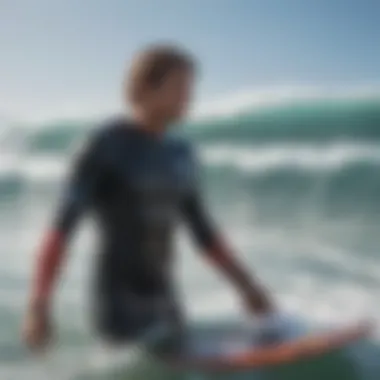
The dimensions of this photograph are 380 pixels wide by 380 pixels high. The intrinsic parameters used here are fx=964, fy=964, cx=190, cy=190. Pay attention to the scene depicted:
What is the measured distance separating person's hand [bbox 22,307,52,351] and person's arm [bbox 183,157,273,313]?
27 centimetres

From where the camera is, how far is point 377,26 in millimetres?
1601

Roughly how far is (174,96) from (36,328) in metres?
0.43

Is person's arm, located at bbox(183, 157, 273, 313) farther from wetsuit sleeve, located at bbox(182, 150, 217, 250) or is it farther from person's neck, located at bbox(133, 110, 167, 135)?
person's neck, located at bbox(133, 110, 167, 135)

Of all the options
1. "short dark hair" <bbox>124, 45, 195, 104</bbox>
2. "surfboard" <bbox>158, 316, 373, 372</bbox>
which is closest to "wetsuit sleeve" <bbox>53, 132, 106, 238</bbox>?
"short dark hair" <bbox>124, 45, 195, 104</bbox>

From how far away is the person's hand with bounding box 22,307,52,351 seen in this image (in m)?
1.53

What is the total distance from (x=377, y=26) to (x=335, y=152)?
22cm

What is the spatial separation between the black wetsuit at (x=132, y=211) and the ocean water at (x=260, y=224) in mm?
26

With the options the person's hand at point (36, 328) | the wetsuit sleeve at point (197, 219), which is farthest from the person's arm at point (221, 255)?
the person's hand at point (36, 328)

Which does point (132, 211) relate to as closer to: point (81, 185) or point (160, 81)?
point (81, 185)

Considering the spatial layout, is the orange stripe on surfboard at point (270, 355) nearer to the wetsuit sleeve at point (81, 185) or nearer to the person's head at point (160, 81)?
the wetsuit sleeve at point (81, 185)

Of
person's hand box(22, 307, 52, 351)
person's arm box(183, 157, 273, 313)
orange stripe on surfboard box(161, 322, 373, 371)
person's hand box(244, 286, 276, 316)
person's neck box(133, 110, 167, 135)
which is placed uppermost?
person's neck box(133, 110, 167, 135)

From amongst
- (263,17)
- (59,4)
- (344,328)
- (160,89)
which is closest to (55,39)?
(59,4)

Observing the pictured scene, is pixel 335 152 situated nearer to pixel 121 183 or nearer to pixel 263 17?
pixel 263 17

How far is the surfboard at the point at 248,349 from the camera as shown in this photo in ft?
5.08
